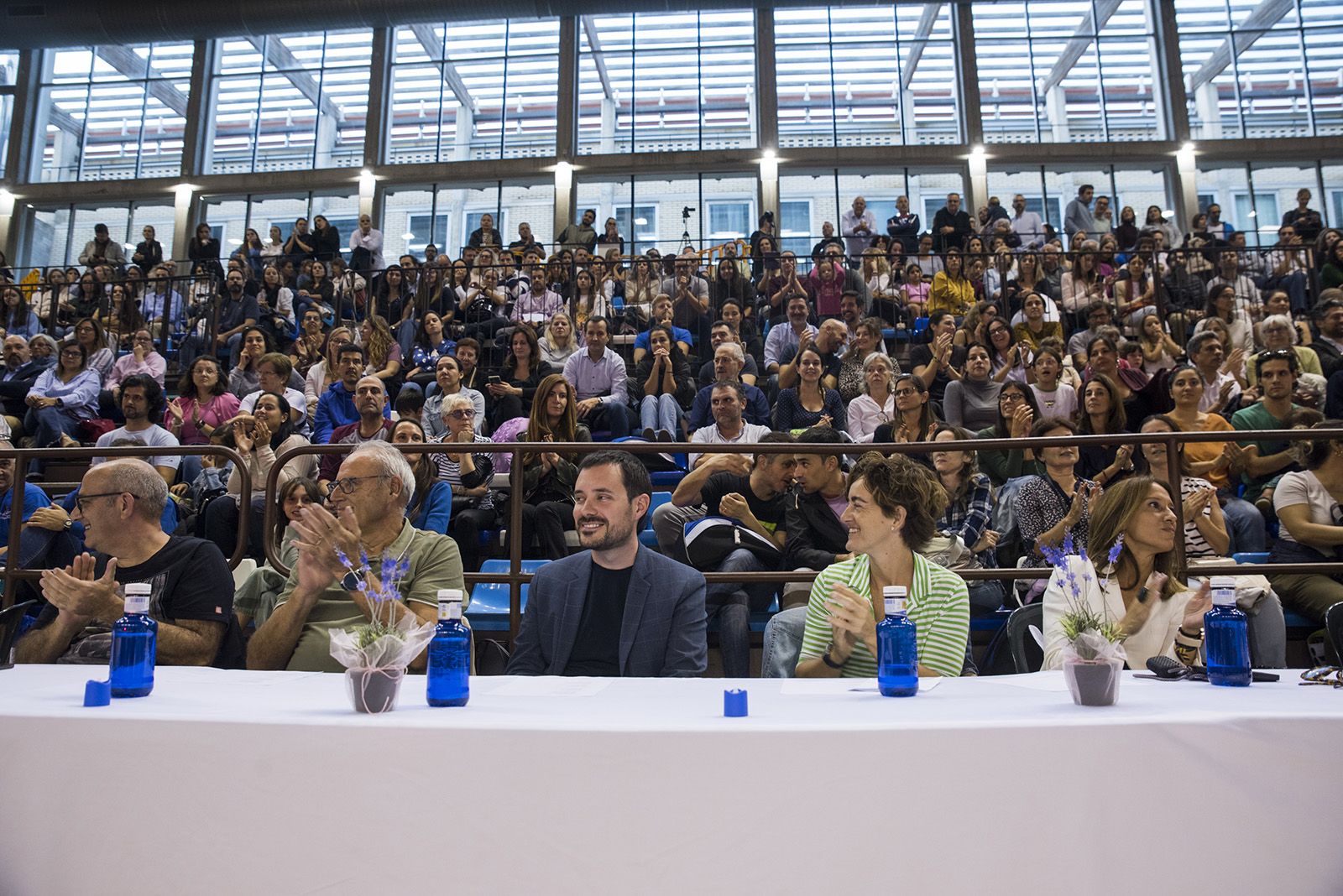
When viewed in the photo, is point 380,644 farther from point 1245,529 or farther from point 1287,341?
point 1287,341

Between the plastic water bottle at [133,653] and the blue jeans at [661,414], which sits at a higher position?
the blue jeans at [661,414]

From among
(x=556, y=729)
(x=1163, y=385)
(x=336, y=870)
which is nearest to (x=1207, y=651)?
(x=556, y=729)

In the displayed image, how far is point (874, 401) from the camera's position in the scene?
608 centimetres

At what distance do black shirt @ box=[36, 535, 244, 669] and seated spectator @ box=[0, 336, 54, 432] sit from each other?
17.1 ft

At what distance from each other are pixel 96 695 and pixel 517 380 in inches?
223

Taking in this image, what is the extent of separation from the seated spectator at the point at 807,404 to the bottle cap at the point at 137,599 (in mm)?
4276

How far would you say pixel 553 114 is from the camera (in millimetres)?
14969

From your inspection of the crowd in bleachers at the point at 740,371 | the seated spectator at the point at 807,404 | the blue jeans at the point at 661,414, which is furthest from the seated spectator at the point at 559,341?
the seated spectator at the point at 807,404

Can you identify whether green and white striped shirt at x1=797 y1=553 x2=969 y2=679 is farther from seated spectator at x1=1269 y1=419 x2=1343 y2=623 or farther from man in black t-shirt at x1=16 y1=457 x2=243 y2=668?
seated spectator at x1=1269 y1=419 x2=1343 y2=623

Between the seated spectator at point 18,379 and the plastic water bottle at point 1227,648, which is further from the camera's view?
the seated spectator at point 18,379

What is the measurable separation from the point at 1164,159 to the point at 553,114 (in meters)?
9.31

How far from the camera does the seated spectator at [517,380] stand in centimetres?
636

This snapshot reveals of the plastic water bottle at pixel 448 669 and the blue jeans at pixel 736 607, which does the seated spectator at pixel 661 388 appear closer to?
the blue jeans at pixel 736 607

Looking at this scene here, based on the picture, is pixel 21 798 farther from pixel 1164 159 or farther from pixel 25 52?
pixel 25 52
